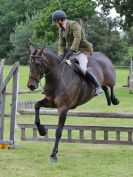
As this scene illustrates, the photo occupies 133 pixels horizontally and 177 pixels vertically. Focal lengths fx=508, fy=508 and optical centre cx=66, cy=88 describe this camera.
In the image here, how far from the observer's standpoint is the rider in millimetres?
9822

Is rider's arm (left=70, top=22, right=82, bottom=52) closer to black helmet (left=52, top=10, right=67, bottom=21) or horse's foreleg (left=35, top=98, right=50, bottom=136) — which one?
black helmet (left=52, top=10, right=67, bottom=21)

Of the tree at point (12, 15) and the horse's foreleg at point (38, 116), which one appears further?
the tree at point (12, 15)

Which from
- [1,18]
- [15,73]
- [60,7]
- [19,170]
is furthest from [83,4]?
[1,18]

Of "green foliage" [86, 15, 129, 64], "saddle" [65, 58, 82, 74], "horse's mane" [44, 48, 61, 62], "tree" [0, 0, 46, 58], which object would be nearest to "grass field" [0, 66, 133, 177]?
"saddle" [65, 58, 82, 74]

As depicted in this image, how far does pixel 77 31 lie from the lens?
991 cm

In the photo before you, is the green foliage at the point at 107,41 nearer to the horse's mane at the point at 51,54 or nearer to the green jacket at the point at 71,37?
the green jacket at the point at 71,37

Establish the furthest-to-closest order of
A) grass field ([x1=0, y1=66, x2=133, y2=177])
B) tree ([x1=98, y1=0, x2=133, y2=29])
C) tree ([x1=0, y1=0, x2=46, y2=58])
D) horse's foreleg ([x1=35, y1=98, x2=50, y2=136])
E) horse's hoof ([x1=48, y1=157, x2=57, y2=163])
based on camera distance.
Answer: tree ([x1=0, y1=0, x2=46, y2=58]) < tree ([x1=98, y1=0, x2=133, y2=29]) < horse's foreleg ([x1=35, y1=98, x2=50, y2=136]) < horse's hoof ([x1=48, y1=157, x2=57, y2=163]) < grass field ([x1=0, y1=66, x2=133, y2=177])

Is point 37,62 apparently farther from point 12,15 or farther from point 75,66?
point 12,15

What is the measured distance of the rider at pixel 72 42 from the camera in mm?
9822

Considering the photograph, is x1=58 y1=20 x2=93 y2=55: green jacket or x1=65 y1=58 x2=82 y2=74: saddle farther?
x1=65 y1=58 x2=82 y2=74: saddle

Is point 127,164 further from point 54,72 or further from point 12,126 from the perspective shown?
point 12,126

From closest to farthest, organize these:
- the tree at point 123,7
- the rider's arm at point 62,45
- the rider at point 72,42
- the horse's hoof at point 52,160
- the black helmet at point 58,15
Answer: the horse's hoof at point 52,160 → the black helmet at point 58,15 → the rider at point 72,42 → the rider's arm at point 62,45 → the tree at point 123,7

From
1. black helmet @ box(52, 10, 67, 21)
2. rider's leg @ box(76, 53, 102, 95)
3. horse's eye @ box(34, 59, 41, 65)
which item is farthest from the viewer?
rider's leg @ box(76, 53, 102, 95)

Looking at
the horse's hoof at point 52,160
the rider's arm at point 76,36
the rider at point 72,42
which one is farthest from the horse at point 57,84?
the rider's arm at point 76,36
